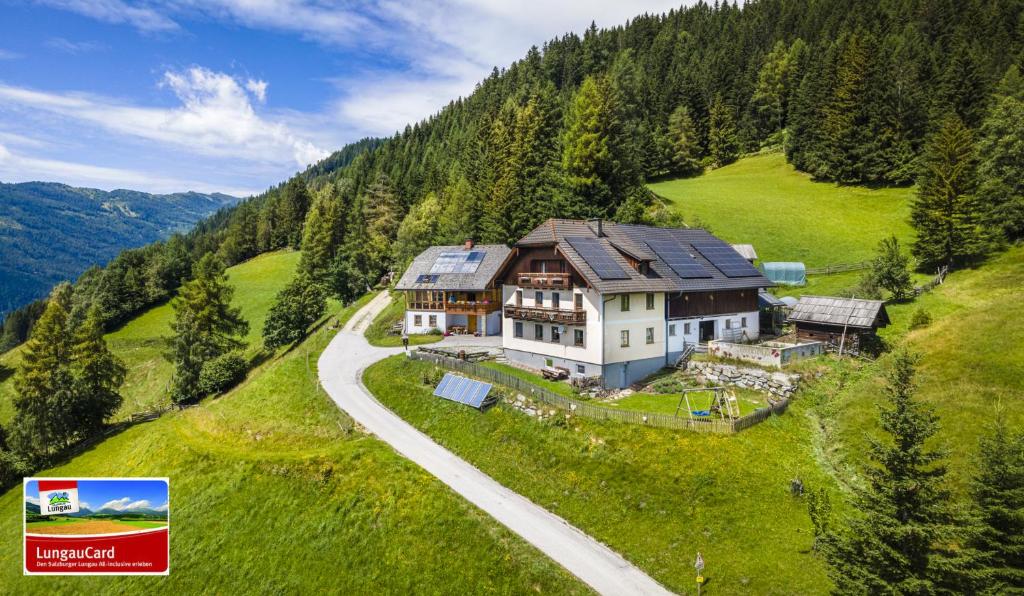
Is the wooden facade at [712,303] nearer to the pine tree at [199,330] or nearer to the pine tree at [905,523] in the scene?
the pine tree at [905,523]

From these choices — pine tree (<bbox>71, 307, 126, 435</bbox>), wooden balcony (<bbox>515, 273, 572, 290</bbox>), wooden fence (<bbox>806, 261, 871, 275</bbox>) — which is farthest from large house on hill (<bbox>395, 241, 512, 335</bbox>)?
wooden fence (<bbox>806, 261, 871, 275</bbox>)

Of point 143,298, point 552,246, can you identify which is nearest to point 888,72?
point 552,246

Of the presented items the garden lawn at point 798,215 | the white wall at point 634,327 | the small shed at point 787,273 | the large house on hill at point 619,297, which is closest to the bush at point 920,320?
the large house on hill at point 619,297

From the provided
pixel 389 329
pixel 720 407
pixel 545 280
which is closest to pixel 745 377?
pixel 720 407

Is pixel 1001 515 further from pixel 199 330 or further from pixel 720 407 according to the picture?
pixel 199 330

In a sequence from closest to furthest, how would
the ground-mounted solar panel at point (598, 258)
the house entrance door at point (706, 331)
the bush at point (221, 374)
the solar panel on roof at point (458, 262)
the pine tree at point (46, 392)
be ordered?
1. the ground-mounted solar panel at point (598, 258)
2. the house entrance door at point (706, 331)
3. the pine tree at point (46, 392)
4. the bush at point (221, 374)
5. the solar panel on roof at point (458, 262)

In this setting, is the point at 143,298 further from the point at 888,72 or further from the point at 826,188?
the point at 888,72
